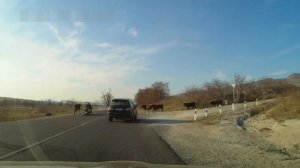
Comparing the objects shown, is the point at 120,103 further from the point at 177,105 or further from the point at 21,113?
the point at 177,105

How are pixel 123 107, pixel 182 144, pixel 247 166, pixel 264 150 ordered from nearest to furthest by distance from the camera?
pixel 247 166, pixel 264 150, pixel 182 144, pixel 123 107

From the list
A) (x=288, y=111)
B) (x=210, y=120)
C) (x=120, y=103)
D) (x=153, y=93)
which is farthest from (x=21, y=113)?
(x=153, y=93)

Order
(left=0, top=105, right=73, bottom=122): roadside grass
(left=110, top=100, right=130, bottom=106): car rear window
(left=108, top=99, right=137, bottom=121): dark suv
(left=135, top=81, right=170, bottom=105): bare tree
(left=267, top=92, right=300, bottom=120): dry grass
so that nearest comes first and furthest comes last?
1. (left=267, top=92, right=300, bottom=120): dry grass
2. (left=108, top=99, right=137, bottom=121): dark suv
3. (left=110, top=100, right=130, bottom=106): car rear window
4. (left=0, top=105, right=73, bottom=122): roadside grass
5. (left=135, top=81, right=170, bottom=105): bare tree

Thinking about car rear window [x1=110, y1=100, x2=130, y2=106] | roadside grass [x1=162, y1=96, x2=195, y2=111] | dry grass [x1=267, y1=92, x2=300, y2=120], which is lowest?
dry grass [x1=267, y1=92, x2=300, y2=120]

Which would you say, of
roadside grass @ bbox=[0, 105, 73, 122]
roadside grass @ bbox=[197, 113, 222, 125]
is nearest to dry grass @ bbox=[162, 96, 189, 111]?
roadside grass @ bbox=[0, 105, 73, 122]

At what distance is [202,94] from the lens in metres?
91.2

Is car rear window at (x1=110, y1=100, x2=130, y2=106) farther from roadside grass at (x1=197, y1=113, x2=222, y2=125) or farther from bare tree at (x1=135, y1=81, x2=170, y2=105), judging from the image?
bare tree at (x1=135, y1=81, x2=170, y2=105)

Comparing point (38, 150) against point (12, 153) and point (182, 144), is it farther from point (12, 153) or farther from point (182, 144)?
point (182, 144)

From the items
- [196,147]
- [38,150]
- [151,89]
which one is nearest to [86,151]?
[38,150]

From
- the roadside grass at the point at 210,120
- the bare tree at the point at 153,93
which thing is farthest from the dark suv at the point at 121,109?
the bare tree at the point at 153,93

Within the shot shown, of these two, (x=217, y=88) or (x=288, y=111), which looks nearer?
(x=288, y=111)

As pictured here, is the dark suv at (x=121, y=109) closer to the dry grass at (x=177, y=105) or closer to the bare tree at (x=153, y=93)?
the dry grass at (x=177, y=105)

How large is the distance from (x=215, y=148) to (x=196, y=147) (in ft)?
2.27

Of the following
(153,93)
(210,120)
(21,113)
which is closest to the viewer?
(210,120)
